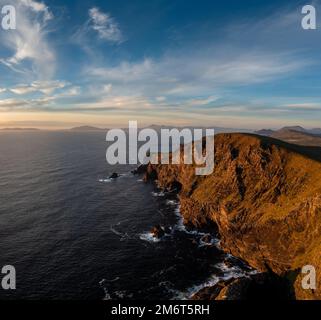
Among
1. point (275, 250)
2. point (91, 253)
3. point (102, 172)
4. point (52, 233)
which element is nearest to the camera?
point (275, 250)

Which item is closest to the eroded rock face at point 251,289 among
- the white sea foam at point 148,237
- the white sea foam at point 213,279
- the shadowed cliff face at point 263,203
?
the white sea foam at point 213,279

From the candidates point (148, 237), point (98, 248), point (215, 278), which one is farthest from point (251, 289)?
point (98, 248)

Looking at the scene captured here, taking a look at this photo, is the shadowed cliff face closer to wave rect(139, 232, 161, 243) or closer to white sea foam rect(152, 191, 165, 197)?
wave rect(139, 232, 161, 243)

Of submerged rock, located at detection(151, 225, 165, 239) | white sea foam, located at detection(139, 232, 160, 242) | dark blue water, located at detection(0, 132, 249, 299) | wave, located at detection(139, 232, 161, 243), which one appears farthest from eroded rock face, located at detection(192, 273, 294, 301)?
submerged rock, located at detection(151, 225, 165, 239)

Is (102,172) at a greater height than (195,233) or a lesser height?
greater

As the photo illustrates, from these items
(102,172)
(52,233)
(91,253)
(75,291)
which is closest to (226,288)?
(75,291)

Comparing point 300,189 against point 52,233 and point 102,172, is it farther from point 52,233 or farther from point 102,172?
point 102,172

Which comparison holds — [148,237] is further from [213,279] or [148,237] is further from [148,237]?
[213,279]
